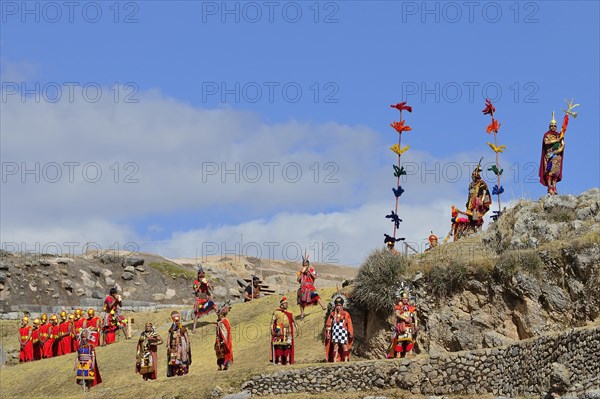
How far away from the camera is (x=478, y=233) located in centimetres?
3192

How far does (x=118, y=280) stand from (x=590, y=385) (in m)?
39.9

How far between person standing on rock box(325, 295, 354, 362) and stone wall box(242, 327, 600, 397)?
2.63m

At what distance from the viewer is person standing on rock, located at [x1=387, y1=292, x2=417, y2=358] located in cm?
2595

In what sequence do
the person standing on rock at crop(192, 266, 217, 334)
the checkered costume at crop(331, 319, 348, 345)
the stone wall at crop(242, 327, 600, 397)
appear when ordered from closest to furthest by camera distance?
1. the stone wall at crop(242, 327, 600, 397)
2. the checkered costume at crop(331, 319, 348, 345)
3. the person standing on rock at crop(192, 266, 217, 334)

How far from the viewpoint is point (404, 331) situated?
25953mm

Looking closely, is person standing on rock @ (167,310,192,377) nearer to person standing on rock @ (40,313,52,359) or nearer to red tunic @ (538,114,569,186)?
red tunic @ (538,114,569,186)

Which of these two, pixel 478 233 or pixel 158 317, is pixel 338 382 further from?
pixel 158 317

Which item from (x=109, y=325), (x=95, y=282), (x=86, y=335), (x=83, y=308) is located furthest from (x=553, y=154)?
(x=95, y=282)

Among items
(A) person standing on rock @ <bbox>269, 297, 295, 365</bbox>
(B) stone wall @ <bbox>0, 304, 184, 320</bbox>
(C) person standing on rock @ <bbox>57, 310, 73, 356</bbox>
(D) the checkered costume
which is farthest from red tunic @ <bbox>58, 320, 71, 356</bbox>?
(D) the checkered costume

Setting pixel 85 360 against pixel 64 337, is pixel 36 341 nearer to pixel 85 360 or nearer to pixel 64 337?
pixel 64 337

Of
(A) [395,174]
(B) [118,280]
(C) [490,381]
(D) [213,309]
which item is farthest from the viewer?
(B) [118,280]

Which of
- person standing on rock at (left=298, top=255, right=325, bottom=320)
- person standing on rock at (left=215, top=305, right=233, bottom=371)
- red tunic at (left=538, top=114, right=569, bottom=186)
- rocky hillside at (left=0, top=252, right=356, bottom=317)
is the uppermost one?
red tunic at (left=538, top=114, right=569, bottom=186)

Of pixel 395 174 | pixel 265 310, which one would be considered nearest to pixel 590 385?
pixel 395 174

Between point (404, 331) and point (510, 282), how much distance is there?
141 inches
